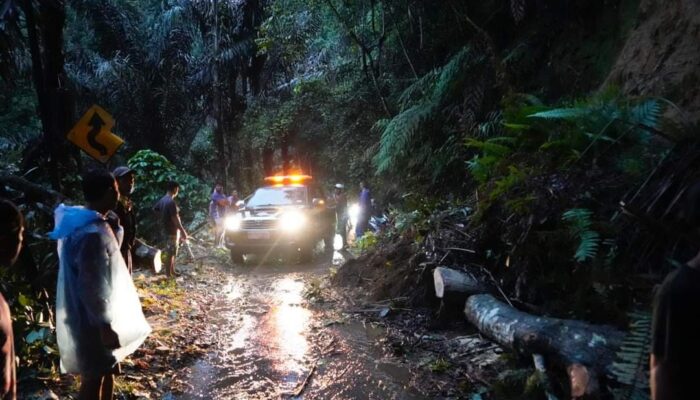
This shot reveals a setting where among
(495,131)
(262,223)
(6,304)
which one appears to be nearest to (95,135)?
(262,223)

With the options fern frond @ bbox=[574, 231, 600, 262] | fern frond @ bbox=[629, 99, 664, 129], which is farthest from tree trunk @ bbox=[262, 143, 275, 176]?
fern frond @ bbox=[574, 231, 600, 262]

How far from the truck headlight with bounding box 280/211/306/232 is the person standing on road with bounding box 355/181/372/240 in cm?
247

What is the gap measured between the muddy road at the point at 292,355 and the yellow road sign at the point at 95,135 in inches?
109

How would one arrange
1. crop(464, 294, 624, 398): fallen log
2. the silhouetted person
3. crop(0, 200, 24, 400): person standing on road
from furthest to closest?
crop(464, 294, 624, 398): fallen log
crop(0, 200, 24, 400): person standing on road
the silhouetted person

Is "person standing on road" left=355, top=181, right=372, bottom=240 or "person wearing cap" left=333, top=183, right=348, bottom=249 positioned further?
"person wearing cap" left=333, top=183, right=348, bottom=249

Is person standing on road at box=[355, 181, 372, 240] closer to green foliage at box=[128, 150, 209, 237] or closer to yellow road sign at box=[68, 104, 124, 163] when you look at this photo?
green foliage at box=[128, 150, 209, 237]

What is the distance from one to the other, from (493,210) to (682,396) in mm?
4510

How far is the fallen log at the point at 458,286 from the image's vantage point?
17.9ft

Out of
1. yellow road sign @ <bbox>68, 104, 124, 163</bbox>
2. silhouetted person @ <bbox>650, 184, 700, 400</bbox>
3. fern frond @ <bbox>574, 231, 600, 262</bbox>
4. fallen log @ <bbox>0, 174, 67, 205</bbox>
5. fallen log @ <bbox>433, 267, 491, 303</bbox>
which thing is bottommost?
fallen log @ <bbox>433, 267, 491, 303</bbox>

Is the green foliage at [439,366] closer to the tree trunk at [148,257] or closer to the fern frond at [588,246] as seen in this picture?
the fern frond at [588,246]

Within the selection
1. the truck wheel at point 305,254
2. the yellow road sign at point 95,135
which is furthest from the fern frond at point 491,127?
the yellow road sign at point 95,135

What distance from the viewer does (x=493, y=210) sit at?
5.93 meters

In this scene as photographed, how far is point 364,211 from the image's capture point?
508 inches

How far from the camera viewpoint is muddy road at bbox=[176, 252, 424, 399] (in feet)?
14.0
